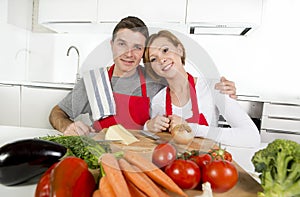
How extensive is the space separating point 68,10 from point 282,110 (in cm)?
170

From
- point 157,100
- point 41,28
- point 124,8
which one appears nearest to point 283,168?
point 157,100

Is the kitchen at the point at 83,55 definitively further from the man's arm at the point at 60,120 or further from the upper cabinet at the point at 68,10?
the man's arm at the point at 60,120

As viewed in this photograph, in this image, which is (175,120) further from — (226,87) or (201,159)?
(226,87)

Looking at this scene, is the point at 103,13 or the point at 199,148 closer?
the point at 199,148

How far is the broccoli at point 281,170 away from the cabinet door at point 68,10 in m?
1.84

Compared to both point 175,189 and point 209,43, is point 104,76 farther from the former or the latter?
point 209,43

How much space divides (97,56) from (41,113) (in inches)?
51.2

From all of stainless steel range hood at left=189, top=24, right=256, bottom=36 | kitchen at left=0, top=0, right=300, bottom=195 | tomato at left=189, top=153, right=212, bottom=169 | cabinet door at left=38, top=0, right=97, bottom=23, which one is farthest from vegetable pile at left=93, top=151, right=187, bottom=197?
cabinet door at left=38, top=0, right=97, bottom=23

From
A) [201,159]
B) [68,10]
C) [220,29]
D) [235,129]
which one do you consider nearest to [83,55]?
[68,10]

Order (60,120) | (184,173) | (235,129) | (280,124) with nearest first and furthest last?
(184,173) → (235,129) → (60,120) → (280,124)

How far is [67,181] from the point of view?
0.41m

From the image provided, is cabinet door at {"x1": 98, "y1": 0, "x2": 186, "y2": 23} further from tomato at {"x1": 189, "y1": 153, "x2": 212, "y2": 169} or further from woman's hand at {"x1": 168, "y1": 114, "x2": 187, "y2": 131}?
tomato at {"x1": 189, "y1": 153, "x2": 212, "y2": 169}

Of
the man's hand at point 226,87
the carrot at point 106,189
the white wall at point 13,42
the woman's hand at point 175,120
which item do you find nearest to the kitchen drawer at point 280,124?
the man's hand at point 226,87

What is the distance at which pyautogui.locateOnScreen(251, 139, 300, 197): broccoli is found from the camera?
0.44 m
